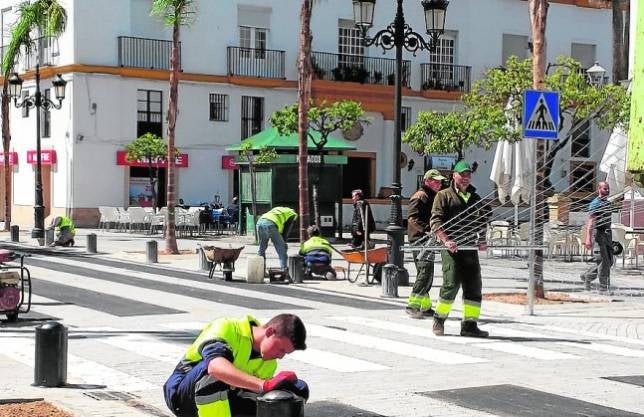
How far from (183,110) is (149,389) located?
33.9 m

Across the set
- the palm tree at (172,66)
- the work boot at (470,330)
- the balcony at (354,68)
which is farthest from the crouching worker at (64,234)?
the work boot at (470,330)

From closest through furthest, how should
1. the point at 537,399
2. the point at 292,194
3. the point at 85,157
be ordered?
1. the point at 537,399
2. the point at 292,194
3. the point at 85,157

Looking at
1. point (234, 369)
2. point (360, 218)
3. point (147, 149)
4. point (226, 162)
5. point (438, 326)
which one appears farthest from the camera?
point (226, 162)

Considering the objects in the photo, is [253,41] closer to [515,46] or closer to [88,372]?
[515,46]

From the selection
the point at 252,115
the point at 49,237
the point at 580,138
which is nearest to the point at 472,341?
the point at 49,237

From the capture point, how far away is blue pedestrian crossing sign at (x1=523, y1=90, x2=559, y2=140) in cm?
1345

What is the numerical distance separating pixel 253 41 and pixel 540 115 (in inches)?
1217

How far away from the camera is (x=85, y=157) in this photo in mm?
39688

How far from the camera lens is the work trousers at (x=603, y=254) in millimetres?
16594

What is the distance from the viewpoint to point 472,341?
37.5 feet

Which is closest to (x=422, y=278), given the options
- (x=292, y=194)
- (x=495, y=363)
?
(x=495, y=363)

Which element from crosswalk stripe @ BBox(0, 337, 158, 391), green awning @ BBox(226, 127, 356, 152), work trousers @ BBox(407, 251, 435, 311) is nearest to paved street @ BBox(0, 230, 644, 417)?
crosswalk stripe @ BBox(0, 337, 158, 391)

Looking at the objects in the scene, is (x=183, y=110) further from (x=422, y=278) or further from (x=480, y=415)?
(x=480, y=415)

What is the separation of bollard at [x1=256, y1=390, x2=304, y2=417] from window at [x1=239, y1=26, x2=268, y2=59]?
39.1m
